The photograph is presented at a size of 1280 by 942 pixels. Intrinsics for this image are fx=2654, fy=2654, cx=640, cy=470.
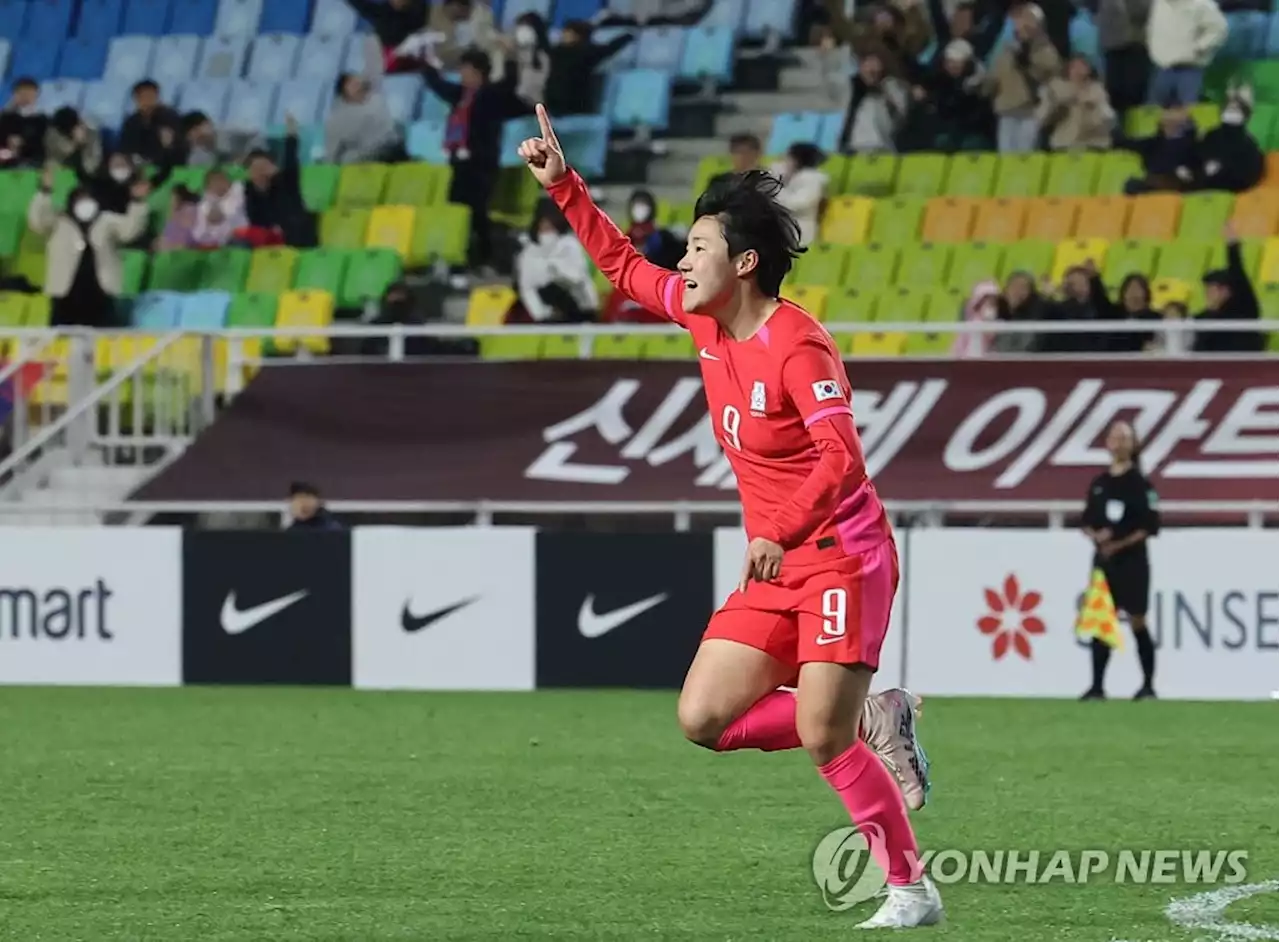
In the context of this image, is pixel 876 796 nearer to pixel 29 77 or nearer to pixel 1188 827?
pixel 1188 827

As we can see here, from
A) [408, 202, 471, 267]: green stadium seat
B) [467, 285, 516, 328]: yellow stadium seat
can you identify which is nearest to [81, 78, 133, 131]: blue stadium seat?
[408, 202, 471, 267]: green stadium seat

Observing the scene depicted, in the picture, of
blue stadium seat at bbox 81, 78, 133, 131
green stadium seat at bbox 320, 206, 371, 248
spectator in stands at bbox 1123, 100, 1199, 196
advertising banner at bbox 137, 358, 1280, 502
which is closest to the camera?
advertising banner at bbox 137, 358, 1280, 502

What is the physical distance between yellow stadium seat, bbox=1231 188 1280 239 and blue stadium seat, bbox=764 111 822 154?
3.76 meters

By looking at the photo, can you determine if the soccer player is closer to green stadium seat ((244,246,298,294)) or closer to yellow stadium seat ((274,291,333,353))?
yellow stadium seat ((274,291,333,353))

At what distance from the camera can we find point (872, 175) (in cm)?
2072

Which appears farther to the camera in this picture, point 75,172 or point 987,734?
point 75,172

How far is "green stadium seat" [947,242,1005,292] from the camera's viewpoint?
757 inches

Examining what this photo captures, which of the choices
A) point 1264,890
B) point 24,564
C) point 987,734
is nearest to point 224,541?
point 24,564

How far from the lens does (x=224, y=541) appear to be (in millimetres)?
16844

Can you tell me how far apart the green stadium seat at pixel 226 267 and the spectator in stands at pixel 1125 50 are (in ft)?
22.8

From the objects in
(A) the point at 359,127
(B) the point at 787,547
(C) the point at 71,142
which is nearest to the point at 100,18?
(C) the point at 71,142

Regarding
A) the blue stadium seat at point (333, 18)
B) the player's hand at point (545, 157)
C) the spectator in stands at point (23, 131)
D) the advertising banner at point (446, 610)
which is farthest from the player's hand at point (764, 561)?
the blue stadium seat at point (333, 18)

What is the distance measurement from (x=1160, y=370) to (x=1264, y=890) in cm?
965

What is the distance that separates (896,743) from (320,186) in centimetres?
1593
